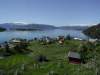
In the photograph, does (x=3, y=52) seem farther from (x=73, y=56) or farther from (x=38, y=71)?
(x=38, y=71)

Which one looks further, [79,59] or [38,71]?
[79,59]

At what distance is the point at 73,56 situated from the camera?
6025 centimetres

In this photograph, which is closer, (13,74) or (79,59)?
(13,74)

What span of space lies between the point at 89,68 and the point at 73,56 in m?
16.2

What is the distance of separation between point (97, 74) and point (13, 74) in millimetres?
12473

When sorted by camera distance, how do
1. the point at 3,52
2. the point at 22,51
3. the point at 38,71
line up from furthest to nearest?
the point at 22,51 → the point at 3,52 → the point at 38,71

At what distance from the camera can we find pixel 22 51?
3120 inches

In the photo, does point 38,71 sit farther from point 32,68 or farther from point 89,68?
point 89,68

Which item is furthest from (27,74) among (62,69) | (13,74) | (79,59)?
(79,59)

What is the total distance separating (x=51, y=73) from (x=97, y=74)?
22.8 feet

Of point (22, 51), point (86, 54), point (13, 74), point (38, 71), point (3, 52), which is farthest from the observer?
point (22, 51)

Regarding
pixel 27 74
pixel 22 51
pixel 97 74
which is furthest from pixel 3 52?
pixel 97 74

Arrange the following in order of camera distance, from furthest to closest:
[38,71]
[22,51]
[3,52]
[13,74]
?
[22,51]
[3,52]
[38,71]
[13,74]

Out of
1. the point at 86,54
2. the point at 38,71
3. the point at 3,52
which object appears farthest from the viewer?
the point at 3,52
